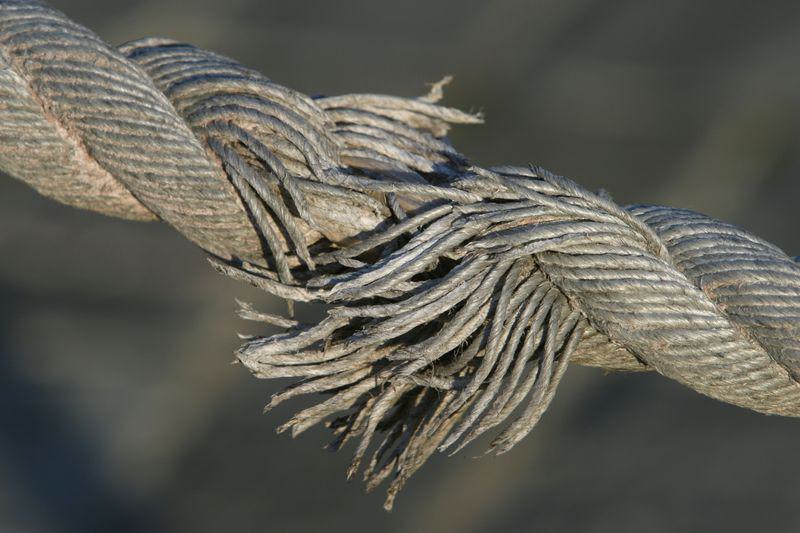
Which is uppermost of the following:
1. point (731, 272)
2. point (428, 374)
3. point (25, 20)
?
point (731, 272)

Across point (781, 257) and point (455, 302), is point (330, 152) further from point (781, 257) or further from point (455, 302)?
point (781, 257)

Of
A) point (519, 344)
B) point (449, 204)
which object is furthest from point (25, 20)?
point (519, 344)

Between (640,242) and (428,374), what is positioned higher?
(640,242)

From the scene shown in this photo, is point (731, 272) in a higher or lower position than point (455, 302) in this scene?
higher

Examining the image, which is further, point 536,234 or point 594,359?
point 594,359

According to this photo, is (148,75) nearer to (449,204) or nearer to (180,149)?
(180,149)

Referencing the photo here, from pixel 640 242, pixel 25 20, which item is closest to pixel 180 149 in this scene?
pixel 25 20

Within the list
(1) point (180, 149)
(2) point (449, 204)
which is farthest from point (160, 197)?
(2) point (449, 204)

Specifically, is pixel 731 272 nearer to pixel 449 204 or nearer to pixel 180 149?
pixel 449 204
